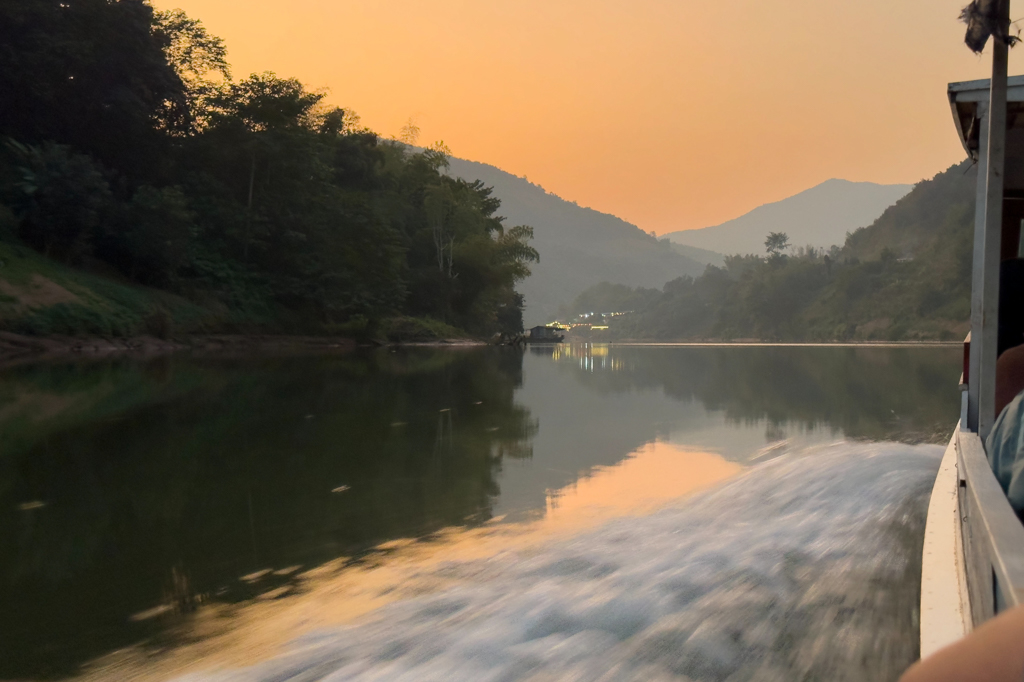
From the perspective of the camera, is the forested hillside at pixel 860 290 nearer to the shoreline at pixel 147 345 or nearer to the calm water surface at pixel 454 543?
the shoreline at pixel 147 345

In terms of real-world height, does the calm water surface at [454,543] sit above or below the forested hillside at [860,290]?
below

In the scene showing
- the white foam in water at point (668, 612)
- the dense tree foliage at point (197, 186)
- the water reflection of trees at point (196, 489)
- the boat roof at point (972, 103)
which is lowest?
the white foam in water at point (668, 612)

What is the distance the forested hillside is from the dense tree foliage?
117 ft

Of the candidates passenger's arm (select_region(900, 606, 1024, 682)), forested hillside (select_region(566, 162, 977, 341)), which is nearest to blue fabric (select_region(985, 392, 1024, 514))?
passenger's arm (select_region(900, 606, 1024, 682))

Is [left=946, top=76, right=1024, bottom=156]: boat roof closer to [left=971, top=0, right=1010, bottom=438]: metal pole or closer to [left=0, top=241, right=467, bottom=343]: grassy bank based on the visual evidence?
[left=971, top=0, right=1010, bottom=438]: metal pole

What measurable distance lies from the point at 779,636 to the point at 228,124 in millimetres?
34598

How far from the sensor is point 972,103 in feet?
12.8

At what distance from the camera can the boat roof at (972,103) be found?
12.1 ft

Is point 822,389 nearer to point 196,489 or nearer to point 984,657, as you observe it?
point 196,489

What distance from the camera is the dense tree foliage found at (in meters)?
25.5

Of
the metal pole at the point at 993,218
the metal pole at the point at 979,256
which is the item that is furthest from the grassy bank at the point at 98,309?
the metal pole at the point at 993,218

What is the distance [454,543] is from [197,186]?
101 ft

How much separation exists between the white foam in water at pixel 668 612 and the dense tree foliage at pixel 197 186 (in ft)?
78.3

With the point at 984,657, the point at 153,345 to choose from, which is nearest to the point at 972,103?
the point at 984,657
